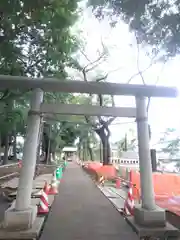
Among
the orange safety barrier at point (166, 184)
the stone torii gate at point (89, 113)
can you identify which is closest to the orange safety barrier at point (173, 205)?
the stone torii gate at point (89, 113)

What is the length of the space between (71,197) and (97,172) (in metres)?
9.66

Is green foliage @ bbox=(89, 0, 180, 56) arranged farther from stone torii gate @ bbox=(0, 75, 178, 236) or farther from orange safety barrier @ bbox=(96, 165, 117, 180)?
orange safety barrier @ bbox=(96, 165, 117, 180)

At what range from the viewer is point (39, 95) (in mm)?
8078

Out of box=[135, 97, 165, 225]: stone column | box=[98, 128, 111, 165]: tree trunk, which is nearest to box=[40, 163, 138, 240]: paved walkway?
box=[135, 97, 165, 225]: stone column

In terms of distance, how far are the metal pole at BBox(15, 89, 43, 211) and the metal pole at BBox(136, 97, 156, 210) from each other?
277cm

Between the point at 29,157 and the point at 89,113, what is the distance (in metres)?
1.99

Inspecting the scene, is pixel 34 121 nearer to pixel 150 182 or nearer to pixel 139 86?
pixel 139 86

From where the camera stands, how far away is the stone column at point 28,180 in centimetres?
709

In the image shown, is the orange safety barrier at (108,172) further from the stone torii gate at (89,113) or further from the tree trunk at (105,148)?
the stone torii gate at (89,113)

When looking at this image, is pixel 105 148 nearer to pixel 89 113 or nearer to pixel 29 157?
pixel 89 113

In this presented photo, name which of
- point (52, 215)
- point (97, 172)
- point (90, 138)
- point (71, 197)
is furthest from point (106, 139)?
point (90, 138)

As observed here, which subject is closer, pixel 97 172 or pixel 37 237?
pixel 37 237

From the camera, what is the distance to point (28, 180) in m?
7.62

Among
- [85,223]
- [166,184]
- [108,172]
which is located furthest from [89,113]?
[108,172]
